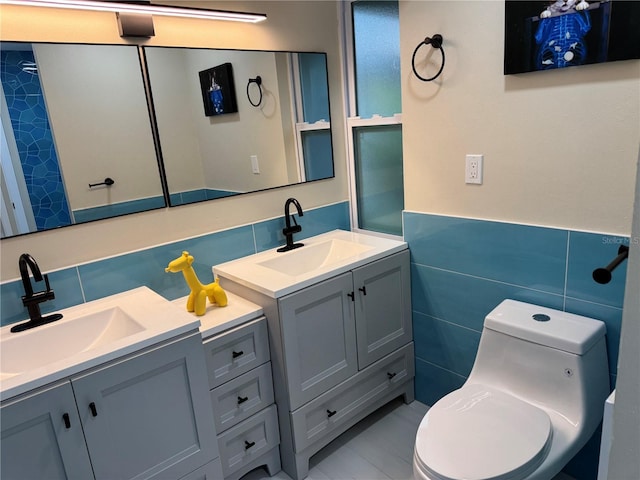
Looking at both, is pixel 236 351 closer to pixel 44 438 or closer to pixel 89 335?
pixel 89 335

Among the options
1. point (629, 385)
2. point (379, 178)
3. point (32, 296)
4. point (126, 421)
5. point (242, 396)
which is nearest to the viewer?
point (629, 385)

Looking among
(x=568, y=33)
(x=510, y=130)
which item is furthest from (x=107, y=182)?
(x=568, y=33)

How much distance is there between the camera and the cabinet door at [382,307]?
2000mm

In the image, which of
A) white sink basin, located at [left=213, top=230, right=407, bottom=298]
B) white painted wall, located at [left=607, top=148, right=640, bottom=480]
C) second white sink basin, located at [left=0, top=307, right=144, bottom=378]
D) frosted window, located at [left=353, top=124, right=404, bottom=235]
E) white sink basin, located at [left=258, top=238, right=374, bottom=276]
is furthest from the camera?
frosted window, located at [left=353, top=124, right=404, bottom=235]

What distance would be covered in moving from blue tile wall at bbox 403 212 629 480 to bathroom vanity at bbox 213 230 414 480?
9cm

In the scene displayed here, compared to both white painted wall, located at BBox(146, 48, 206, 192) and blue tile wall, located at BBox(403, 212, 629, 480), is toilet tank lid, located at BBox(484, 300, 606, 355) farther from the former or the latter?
white painted wall, located at BBox(146, 48, 206, 192)

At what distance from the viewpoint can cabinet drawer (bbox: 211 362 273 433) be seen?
1688mm

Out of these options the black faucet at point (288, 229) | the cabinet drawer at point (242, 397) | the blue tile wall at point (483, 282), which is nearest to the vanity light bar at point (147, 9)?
the black faucet at point (288, 229)

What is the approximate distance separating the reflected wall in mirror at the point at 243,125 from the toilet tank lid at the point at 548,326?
46.0 inches

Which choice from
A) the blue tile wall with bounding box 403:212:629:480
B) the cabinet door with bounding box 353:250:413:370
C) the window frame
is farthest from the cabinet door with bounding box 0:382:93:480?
the window frame

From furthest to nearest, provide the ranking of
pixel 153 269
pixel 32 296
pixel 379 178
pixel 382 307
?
1. pixel 379 178
2. pixel 382 307
3. pixel 153 269
4. pixel 32 296

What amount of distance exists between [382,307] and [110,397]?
1.20 m

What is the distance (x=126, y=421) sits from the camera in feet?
4.55

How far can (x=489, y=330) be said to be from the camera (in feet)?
5.63
